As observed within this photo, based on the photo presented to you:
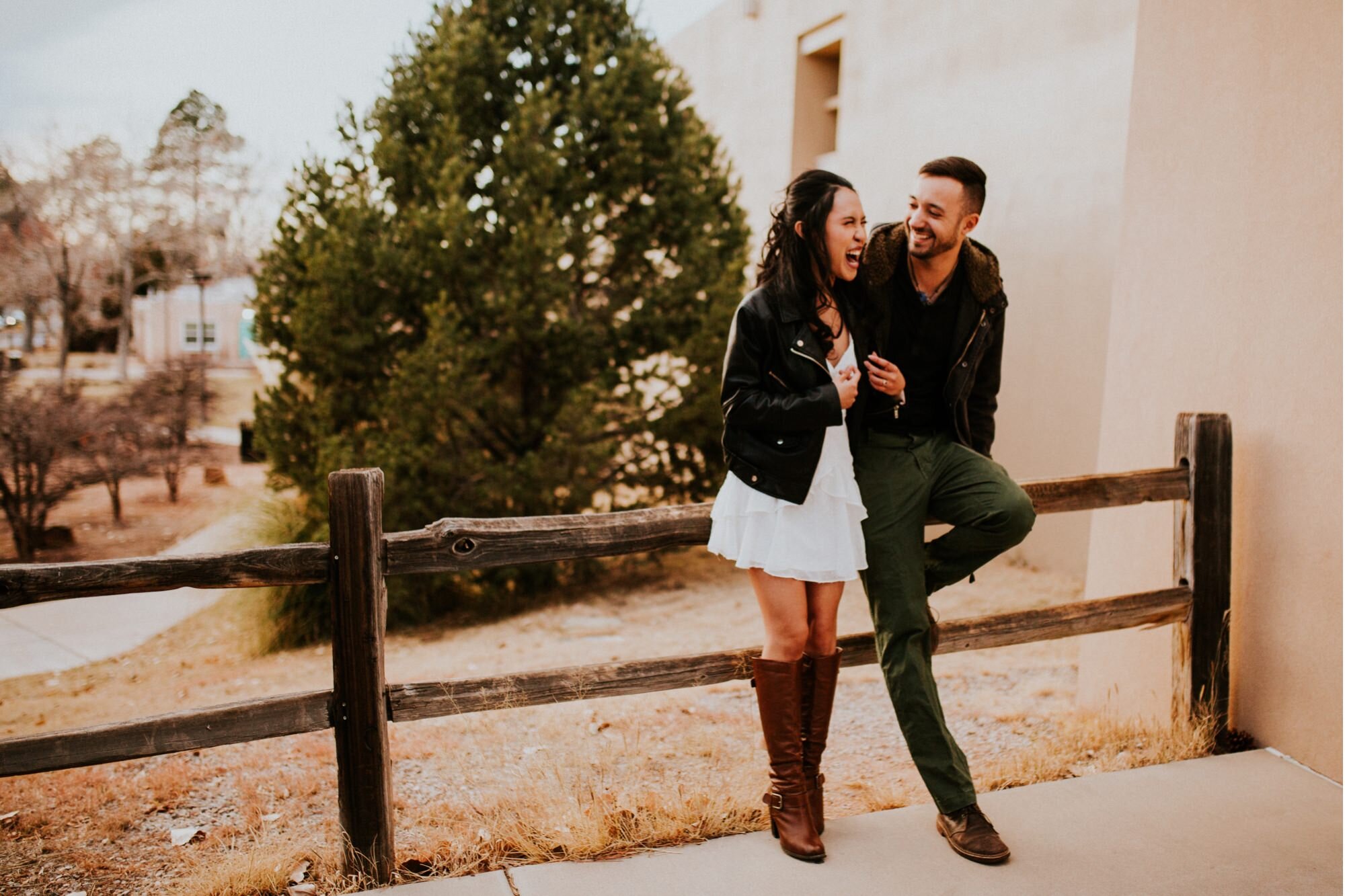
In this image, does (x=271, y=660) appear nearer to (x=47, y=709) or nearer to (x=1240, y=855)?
(x=47, y=709)

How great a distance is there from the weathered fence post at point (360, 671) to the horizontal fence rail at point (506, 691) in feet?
0.29

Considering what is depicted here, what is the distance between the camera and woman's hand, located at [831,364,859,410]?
107 inches

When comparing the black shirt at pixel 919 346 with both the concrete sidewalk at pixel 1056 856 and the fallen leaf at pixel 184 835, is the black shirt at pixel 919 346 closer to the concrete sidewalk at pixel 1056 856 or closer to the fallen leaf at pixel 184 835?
the concrete sidewalk at pixel 1056 856

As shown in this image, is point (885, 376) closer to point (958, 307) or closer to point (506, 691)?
point (958, 307)

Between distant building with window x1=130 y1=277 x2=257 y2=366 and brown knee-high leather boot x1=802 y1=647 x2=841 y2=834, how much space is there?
1118 inches

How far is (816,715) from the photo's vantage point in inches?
117

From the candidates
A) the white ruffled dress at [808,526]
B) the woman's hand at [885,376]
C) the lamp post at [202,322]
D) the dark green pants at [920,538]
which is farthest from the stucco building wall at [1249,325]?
the lamp post at [202,322]

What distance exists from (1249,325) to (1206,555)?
0.89 metres

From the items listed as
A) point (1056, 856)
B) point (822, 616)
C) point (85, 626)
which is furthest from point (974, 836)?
point (85, 626)

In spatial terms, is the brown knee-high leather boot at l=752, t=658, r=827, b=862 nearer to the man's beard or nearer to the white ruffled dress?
the white ruffled dress

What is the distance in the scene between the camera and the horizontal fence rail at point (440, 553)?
2.66m

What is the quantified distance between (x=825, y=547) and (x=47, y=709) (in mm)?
6145

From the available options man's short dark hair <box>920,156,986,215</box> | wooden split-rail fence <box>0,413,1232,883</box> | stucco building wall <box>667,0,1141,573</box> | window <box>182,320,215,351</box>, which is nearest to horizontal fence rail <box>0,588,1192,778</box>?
wooden split-rail fence <box>0,413,1232,883</box>

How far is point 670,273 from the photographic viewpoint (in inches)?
349
